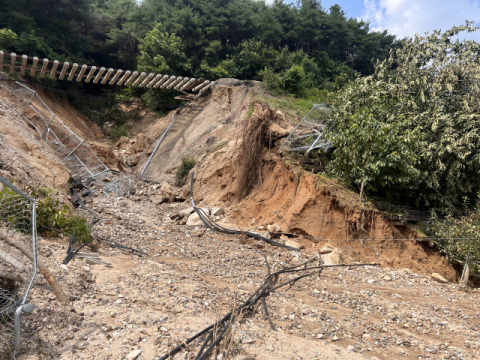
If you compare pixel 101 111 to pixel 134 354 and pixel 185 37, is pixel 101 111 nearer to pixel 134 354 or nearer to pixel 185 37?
pixel 185 37

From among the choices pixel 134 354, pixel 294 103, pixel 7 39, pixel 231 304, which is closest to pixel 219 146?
pixel 294 103

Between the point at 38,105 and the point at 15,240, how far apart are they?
40.6 ft

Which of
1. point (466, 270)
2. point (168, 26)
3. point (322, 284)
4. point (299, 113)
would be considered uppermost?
point (168, 26)

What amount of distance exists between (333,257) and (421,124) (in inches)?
208

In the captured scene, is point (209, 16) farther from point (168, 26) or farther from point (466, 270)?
point (466, 270)

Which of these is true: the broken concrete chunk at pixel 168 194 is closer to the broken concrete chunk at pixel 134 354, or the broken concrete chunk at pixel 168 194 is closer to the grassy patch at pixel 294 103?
the grassy patch at pixel 294 103

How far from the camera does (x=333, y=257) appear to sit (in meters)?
7.75

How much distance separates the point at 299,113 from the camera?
45.6 ft

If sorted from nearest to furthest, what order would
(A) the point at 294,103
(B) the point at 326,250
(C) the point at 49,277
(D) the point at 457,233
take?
(C) the point at 49,277
(B) the point at 326,250
(D) the point at 457,233
(A) the point at 294,103

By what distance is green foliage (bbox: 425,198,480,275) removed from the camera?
26.0 ft

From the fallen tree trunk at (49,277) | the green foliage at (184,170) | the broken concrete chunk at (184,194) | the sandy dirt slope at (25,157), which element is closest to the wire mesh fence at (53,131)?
the sandy dirt slope at (25,157)

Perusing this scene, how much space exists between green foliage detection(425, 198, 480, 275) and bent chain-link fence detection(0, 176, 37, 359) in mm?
8409

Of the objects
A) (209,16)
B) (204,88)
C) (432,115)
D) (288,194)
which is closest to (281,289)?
(288,194)

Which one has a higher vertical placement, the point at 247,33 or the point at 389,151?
the point at 247,33
